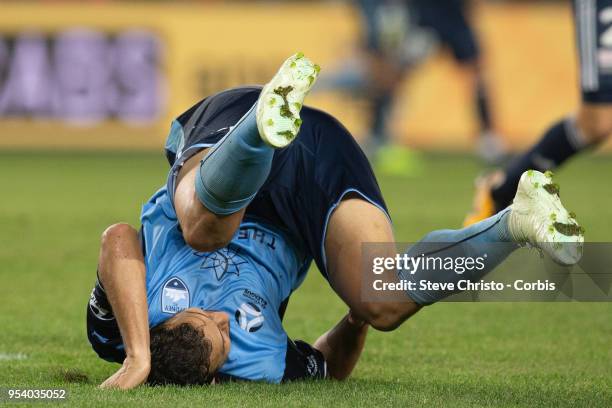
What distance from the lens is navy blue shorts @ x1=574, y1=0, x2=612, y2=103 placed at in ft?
21.3

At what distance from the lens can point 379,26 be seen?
14609 millimetres

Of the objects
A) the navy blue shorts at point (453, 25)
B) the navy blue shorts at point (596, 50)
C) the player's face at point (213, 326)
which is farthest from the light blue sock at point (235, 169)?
the navy blue shorts at point (453, 25)

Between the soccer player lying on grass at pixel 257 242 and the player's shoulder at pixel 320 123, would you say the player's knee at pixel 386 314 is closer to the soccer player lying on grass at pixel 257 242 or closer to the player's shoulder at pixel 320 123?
the soccer player lying on grass at pixel 257 242

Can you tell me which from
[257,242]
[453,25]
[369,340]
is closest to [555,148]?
[369,340]

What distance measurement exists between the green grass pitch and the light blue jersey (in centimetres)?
15

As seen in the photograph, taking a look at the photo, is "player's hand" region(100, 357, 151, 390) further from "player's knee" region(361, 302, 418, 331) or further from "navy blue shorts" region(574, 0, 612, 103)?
"navy blue shorts" region(574, 0, 612, 103)

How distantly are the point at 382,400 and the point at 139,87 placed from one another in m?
11.8

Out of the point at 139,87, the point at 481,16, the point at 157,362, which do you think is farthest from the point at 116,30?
the point at 157,362

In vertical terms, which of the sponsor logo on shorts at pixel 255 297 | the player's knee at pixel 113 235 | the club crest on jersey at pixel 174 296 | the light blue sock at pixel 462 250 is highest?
the player's knee at pixel 113 235

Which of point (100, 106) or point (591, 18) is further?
point (100, 106)

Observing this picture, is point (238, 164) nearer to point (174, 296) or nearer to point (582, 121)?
point (174, 296)

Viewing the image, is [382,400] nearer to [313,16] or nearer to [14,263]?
[14,263]

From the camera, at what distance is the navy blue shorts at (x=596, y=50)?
256 inches

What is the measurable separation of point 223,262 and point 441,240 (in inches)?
32.3
